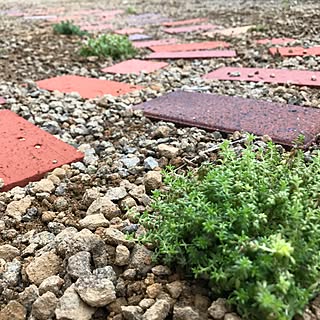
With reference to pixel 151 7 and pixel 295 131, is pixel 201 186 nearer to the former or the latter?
pixel 295 131

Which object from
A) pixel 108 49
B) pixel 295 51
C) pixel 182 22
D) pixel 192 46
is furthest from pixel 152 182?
pixel 182 22

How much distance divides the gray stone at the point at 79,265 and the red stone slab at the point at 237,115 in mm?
851

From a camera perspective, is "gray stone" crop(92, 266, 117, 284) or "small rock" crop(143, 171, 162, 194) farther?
"small rock" crop(143, 171, 162, 194)

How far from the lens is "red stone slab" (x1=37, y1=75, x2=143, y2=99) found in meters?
2.63

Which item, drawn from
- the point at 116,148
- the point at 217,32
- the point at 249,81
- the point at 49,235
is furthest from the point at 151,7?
the point at 49,235

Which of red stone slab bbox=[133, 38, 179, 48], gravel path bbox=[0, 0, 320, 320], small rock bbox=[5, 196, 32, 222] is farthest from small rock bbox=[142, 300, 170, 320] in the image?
red stone slab bbox=[133, 38, 179, 48]

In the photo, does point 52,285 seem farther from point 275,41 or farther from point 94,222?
point 275,41

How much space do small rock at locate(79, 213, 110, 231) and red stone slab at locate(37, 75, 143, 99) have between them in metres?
1.31

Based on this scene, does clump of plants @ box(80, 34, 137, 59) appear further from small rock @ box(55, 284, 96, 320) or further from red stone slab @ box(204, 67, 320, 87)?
small rock @ box(55, 284, 96, 320)

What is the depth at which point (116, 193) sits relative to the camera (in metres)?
1.49

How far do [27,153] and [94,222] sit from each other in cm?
59

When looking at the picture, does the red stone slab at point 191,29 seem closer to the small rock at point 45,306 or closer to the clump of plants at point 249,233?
the clump of plants at point 249,233

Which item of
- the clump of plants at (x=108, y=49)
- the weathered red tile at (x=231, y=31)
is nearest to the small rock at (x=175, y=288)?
the clump of plants at (x=108, y=49)

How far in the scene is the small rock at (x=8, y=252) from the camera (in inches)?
50.8
